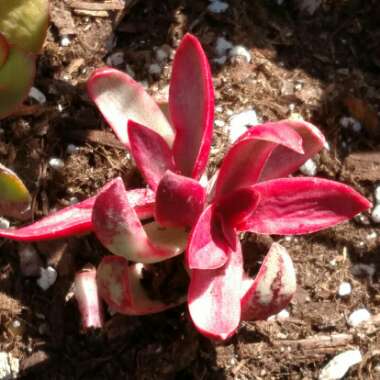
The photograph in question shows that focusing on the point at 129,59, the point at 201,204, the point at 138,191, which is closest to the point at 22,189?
the point at 138,191

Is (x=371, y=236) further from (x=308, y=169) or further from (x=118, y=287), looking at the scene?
(x=118, y=287)

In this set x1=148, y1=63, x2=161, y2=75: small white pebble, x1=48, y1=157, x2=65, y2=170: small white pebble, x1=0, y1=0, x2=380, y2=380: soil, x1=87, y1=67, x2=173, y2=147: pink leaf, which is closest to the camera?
x1=87, y1=67, x2=173, y2=147: pink leaf

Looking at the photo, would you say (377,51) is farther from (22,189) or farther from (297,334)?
(22,189)

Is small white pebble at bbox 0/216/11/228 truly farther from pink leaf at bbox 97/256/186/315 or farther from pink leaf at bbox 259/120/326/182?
pink leaf at bbox 259/120/326/182

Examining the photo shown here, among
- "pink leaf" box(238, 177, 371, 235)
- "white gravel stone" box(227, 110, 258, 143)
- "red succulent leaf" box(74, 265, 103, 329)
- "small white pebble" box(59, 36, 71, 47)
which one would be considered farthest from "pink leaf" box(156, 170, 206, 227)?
"small white pebble" box(59, 36, 71, 47)

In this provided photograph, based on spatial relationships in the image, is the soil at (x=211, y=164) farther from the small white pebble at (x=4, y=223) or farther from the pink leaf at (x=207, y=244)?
the pink leaf at (x=207, y=244)

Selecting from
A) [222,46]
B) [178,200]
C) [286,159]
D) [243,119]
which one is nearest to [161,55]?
[222,46]

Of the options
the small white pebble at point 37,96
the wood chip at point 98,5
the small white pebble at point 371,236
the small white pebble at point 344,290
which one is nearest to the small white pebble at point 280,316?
the small white pebble at point 344,290
